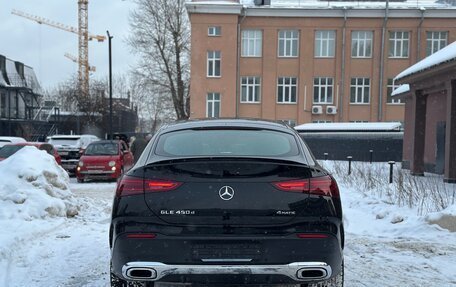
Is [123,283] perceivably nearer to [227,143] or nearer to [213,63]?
[227,143]

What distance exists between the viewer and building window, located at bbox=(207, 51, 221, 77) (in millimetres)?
40312

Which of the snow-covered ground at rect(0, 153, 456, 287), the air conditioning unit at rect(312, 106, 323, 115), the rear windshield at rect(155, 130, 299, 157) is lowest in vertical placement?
the snow-covered ground at rect(0, 153, 456, 287)

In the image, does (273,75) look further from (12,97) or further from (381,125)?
(12,97)

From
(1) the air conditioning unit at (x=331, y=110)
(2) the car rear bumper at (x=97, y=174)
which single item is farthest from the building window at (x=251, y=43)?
(2) the car rear bumper at (x=97, y=174)

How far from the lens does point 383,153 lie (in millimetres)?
30766

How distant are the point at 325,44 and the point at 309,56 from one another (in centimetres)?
184

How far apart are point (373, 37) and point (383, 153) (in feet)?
47.1

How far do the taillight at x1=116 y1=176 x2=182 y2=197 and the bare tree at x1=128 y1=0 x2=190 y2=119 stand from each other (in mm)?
43999

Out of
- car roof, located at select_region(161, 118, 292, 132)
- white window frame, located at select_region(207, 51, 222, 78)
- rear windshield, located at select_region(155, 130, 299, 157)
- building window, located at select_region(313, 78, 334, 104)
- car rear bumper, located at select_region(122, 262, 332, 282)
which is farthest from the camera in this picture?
building window, located at select_region(313, 78, 334, 104)

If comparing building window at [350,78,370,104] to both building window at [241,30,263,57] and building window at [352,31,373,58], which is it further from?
building window at [241,30,263,57]

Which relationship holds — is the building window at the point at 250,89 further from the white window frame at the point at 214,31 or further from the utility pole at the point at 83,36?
the utility pole at the point at 83,36

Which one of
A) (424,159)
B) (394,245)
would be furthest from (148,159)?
(424,159)

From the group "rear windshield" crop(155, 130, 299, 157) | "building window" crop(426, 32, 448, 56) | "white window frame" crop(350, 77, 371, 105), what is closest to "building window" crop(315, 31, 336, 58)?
"white window frame" crop(350, 77, 371, 105)


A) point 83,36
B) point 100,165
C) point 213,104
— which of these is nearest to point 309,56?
point 213,104
